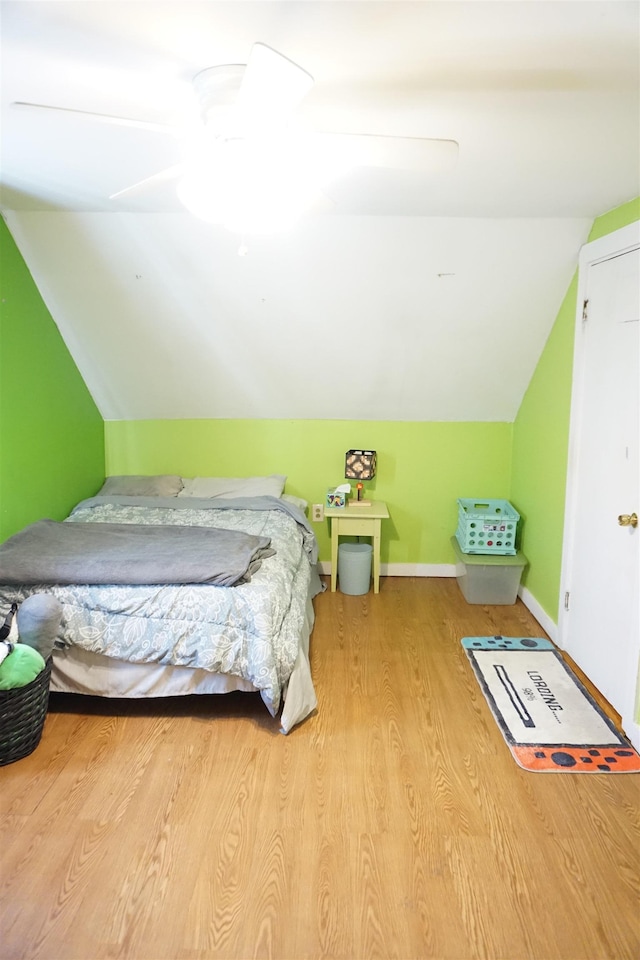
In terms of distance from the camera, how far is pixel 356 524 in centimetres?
354

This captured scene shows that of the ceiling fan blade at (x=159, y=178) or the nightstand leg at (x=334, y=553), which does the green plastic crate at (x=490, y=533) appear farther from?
the ceiling fan blade at (x=159, y=178)

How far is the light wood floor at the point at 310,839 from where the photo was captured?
4.78ft

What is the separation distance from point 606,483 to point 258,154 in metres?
1.92

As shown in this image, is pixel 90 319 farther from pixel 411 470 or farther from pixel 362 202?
pixel 411 470

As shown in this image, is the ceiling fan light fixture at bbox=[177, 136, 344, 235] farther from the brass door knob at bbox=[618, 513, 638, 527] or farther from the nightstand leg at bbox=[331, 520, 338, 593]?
the nightstand leg at bbox=[331, 520, 338, 593]

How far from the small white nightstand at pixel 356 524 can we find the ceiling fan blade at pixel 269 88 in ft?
8.01

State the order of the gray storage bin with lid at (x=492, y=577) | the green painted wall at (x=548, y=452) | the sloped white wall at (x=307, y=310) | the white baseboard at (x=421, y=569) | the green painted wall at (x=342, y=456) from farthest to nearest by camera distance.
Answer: the white baseboard at (x=421, y=569) < the green painted wall at (x=342, y=456) < the gray storage bin with lid at (x=492, y=577) < the green painted wall at (x=548, y=452) < the sloped white wall at (x=307, y=310)

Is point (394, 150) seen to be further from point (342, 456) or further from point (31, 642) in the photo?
point (342, 456)

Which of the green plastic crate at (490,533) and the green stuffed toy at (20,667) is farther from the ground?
the green plastic crate at (490,533)

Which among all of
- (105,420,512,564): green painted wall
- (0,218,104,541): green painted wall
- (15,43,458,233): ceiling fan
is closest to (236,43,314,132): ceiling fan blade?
(15,43,458,233): ceiling fan

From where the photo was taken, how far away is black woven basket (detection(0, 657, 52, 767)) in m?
1.99

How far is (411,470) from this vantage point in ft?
12.5

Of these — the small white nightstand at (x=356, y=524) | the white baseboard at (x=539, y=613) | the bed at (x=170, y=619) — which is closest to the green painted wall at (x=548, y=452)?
the white baseboard at (x=539, y=613)

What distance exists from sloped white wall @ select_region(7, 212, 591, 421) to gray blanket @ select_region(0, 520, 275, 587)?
115 cm
